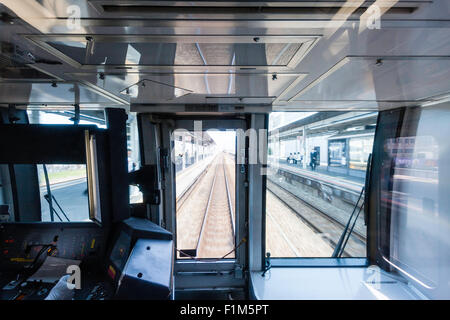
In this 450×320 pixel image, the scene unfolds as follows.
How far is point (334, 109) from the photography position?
2.74m

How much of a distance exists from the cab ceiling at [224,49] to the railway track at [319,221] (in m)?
1.64

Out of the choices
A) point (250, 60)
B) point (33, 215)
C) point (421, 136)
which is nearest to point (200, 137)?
point (250, 60)

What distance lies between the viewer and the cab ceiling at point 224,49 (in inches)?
33.5

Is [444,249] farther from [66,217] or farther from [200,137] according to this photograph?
[66,217]

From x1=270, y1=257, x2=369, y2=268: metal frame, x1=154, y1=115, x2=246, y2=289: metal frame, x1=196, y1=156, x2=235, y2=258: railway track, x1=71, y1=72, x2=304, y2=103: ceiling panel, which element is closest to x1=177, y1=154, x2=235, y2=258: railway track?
x1=196, y1=156, x2=235, y2=258: railway track

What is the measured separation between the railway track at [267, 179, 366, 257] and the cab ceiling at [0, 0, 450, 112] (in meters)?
1.64

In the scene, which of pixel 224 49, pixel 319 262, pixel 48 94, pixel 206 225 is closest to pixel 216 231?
pixel 206 225

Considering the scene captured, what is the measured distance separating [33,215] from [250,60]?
374cm

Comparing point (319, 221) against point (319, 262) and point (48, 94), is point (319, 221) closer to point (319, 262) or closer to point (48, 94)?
point (319, 262)

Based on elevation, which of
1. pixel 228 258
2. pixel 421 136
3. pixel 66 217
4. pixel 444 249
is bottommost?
pixel 228 258

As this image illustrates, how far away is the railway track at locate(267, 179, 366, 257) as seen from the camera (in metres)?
2.97

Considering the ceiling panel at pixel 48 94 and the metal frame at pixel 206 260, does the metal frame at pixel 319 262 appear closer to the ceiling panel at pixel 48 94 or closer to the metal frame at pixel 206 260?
the metal frame at pixel 206 260

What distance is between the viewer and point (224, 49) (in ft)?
3.72
